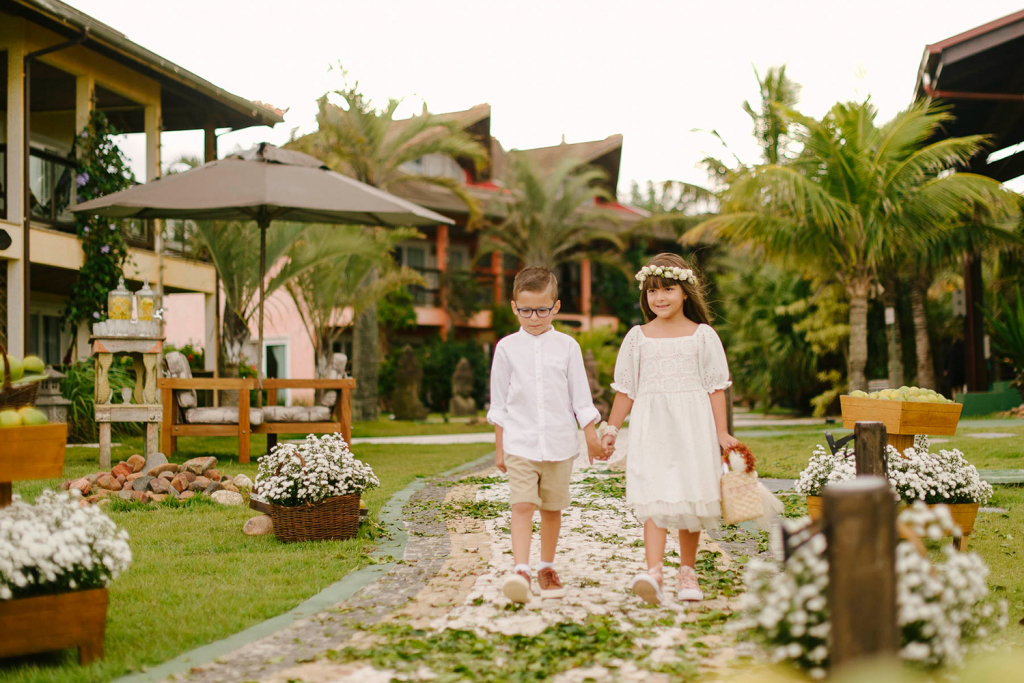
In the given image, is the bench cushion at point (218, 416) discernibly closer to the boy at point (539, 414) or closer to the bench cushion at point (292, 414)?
the bench cushion at point (292, 414)

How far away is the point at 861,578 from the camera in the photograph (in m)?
1.95

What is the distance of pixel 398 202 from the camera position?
A: 31.6 ft

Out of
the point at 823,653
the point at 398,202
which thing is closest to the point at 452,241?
the point at 398,202

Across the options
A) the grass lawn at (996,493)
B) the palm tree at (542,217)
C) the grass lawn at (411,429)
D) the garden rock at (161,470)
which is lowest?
the grass lawn at (411,429)

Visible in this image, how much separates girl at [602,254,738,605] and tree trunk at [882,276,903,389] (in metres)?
12.3

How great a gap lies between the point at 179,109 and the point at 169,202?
8.28 metres

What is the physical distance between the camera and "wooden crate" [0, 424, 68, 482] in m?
3.18

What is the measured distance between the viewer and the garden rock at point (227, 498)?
6.62m

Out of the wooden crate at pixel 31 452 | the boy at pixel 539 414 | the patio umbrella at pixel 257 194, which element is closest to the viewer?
the wooden crate at pixel 31 452

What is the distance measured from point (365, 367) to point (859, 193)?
990 centimetres

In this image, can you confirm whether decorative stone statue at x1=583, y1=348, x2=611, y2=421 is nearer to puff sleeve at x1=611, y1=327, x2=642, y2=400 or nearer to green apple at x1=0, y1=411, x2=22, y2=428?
puff sleeve at x1=611, y1=327, x2=642, y2=400

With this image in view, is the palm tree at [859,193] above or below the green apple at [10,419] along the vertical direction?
above

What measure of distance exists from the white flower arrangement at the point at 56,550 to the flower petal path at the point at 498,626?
51 centimetres

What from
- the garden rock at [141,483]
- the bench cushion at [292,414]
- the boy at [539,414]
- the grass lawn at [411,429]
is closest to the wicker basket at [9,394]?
the boy at [539,414]
